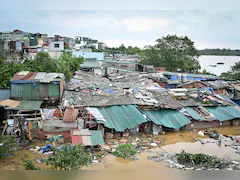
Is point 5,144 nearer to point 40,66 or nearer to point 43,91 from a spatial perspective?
point 43,91

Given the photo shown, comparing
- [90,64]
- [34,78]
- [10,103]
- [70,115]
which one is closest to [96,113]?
[70,115]

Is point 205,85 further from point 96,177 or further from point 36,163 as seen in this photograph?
point 96,177

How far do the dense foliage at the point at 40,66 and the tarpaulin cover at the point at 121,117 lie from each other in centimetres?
477

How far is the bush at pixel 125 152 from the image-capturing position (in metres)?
7.04

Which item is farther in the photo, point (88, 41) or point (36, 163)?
point (88, 41)

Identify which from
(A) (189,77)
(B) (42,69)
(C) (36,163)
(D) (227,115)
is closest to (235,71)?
(A) (189,77)

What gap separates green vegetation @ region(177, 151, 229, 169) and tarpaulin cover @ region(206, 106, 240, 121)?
3.56 metres

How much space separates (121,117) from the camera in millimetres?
8836

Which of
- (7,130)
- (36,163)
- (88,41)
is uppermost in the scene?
(88,41)

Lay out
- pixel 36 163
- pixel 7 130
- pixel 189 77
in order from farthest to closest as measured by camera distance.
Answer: pixel 189 77 < pixel 7 130 < pixel 36 163

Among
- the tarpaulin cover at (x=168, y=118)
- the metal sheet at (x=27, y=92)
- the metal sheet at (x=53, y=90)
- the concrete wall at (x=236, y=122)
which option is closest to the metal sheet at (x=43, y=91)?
the metal sheet at (x=53, y=90)

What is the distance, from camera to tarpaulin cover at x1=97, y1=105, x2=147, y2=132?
331 inches

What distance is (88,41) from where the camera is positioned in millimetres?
34906

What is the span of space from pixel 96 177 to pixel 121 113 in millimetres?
8392
